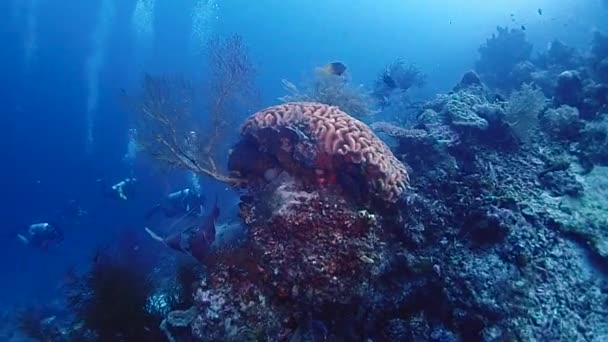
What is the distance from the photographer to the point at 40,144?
33031mm

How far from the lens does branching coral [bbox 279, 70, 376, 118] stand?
820 centimetres

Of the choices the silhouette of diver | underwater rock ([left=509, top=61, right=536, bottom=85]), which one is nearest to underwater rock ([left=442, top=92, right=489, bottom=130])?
the silhouette of diver

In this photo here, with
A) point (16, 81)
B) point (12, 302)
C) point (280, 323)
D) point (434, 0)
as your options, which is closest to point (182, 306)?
point (280, 323)

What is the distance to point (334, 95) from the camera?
323 inches

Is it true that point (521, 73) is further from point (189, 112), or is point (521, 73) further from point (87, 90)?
point (87, 90)

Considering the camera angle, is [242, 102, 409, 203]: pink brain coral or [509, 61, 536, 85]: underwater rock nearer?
[242, 102, 409, 203]: pink brain coral

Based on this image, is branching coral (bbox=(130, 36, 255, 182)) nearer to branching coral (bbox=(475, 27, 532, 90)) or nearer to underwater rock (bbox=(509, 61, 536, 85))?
underwater rock (bbox=(509, 61, 536, 85))

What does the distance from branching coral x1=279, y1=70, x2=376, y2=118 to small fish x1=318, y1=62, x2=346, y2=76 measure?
1.5 inches

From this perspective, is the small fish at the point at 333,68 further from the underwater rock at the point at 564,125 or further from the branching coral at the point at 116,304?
the branching coral at the point at 116,304

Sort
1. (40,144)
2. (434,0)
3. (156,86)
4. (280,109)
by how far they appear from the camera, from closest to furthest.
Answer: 1. (280,109)
2. (156,86)
3. (40,144)
4. (434,0)

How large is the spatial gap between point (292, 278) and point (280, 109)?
241cm

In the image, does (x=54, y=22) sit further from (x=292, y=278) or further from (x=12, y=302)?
(x=292, y=278)

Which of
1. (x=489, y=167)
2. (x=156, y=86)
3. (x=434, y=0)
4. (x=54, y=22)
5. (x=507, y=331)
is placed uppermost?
(x=434, y=0)

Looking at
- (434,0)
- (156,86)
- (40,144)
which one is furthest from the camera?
(434,0)
